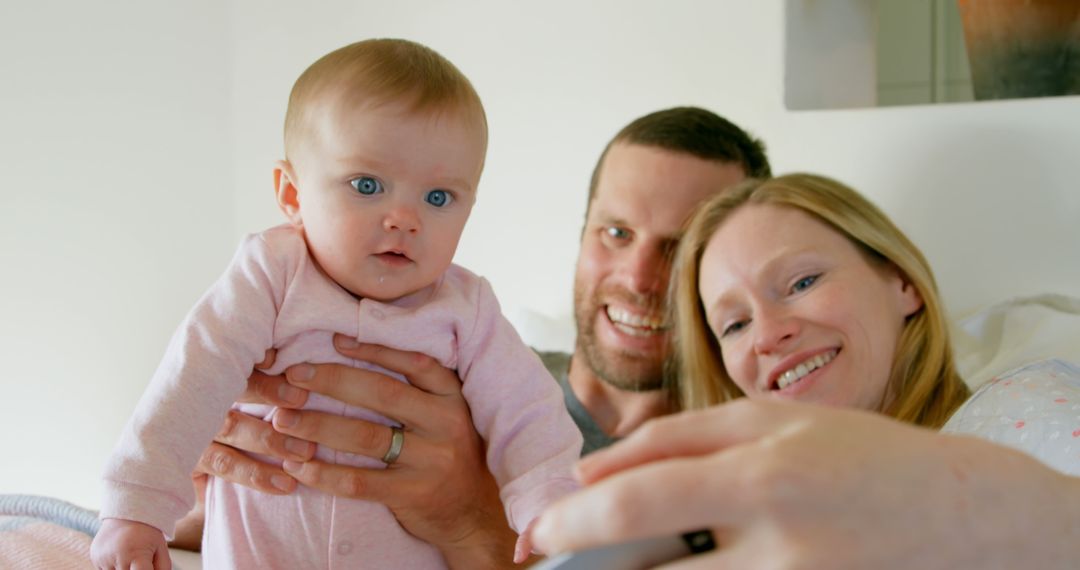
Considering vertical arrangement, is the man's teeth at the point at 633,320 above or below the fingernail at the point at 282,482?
below

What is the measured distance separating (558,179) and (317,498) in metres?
1.42

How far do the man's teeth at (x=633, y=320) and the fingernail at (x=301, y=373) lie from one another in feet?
3.12

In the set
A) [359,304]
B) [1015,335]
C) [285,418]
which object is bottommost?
[1015,335]

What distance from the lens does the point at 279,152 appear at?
3.09 m

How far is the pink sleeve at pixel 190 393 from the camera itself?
1.14 m

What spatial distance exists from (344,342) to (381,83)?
317mm

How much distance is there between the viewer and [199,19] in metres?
3.11

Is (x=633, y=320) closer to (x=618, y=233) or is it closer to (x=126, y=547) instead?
(x=618, y=233)

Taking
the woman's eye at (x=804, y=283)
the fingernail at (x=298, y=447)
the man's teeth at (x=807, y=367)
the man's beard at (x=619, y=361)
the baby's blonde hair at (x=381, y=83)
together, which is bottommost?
the man's beard at (x=619, y=361)

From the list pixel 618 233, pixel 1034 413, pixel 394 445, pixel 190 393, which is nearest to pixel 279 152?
pixel 618 233

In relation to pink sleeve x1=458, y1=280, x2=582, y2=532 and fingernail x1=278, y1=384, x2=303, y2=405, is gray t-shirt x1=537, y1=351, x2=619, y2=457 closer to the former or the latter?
pink sleeve x1=458, y1=280, x2=582, y2=532

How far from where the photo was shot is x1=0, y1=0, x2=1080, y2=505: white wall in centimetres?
201

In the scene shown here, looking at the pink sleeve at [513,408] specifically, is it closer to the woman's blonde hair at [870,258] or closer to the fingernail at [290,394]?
the fingernail at [290,394]

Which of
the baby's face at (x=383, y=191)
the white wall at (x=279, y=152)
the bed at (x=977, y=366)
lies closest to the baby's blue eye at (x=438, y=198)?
the baby's face at (x=383, y=191)
